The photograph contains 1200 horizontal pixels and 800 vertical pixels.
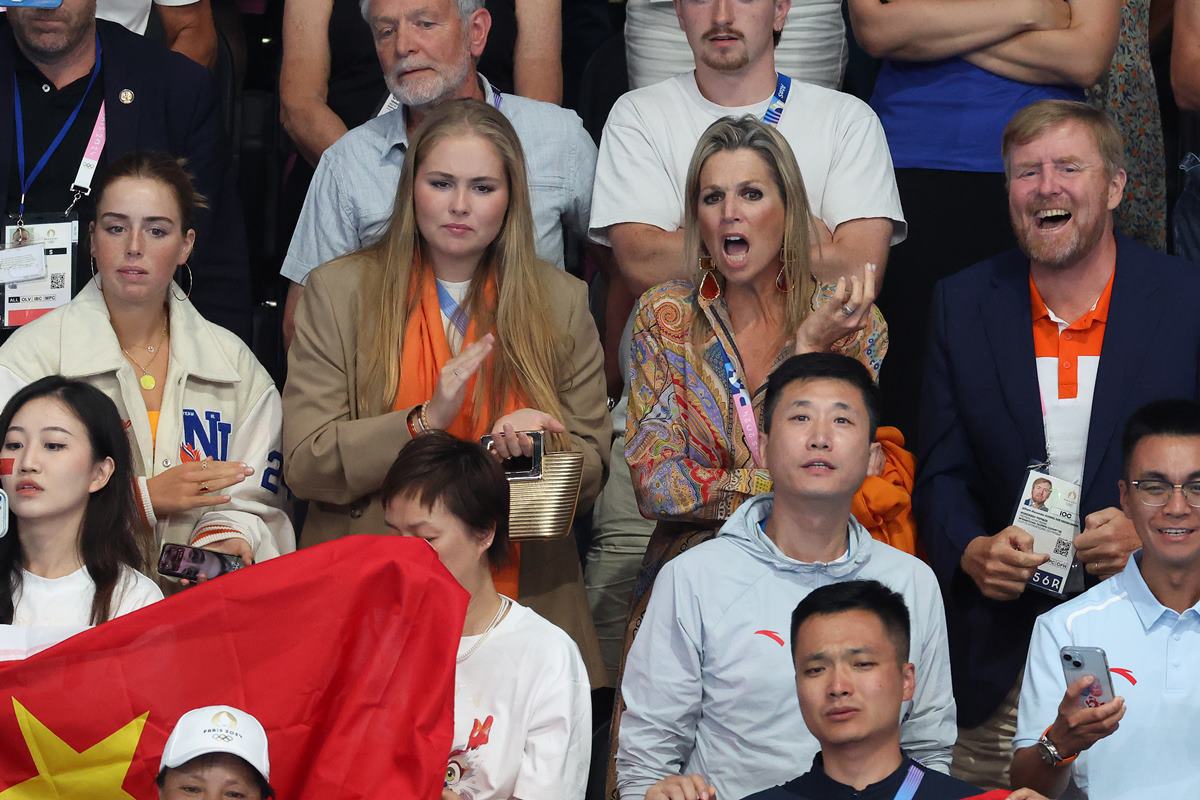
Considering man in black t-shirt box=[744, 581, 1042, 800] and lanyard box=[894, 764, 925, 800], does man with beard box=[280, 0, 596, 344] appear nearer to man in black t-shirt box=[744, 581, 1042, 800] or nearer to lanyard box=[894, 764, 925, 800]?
man in black t-shirt box=[744, 581, 1042, 800]

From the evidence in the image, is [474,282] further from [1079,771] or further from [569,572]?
[1079,771]

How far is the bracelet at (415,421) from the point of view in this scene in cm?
512

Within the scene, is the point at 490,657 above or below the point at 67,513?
below

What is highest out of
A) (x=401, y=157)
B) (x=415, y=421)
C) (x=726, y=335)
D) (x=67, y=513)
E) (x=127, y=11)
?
(x=127, y=11)

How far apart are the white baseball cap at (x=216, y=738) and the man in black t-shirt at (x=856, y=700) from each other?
101 centimetres

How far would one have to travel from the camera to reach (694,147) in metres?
5.97

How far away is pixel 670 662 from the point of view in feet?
15.0

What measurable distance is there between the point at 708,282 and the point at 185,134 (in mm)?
1858

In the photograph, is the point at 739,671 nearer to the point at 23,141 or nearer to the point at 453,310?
the point at 453,310

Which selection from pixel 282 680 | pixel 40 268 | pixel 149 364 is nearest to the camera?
pixel 282 680

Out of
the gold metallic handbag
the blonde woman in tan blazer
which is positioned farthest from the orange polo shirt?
the gold metallic handbag

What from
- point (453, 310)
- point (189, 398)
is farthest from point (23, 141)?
point (453, 310)

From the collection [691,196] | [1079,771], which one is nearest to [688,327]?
[691,196]

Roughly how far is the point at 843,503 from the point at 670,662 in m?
0.53
